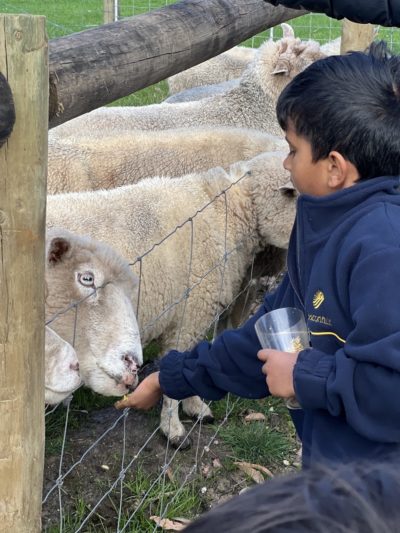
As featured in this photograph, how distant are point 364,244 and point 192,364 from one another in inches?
29.4

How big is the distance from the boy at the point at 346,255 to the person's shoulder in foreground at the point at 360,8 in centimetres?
33

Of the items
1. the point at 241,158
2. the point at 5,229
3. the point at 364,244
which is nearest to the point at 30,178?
the point at 5,229

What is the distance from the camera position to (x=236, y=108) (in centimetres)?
662

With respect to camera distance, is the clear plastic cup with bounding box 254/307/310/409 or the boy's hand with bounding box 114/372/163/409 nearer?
the clear plastic cup with bounding box 254/307/310/409

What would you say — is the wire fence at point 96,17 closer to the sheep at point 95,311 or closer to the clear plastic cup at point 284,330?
the sheep at point 95,311

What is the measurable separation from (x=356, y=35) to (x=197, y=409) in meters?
3.13

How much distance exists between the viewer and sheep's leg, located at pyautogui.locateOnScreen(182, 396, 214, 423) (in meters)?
4.17

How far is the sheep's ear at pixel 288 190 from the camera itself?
4.23 meters

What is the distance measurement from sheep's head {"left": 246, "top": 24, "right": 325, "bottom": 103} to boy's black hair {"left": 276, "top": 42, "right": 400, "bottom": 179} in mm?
4862

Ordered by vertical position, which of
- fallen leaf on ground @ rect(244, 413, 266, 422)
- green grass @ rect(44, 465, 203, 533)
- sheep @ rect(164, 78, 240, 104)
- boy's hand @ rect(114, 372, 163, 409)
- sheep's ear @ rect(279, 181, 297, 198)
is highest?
boy's hand @ rect(114, 372, 163, 409)

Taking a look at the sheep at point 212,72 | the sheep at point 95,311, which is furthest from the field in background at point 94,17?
the sheep at point 95,311

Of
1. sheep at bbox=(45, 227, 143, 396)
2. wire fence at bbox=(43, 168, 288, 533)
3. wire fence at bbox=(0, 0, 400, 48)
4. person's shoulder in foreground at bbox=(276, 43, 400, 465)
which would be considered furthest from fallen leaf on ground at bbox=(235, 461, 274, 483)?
wire fence at bbox=(0, 0, 400, 48)

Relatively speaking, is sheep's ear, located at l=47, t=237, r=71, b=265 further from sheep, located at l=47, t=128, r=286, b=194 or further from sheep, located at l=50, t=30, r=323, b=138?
sheep, located at l=50, t=30, r=323, b=138

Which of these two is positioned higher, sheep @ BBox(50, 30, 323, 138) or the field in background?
sheep @ BBox(50, 30, 323, 138)
